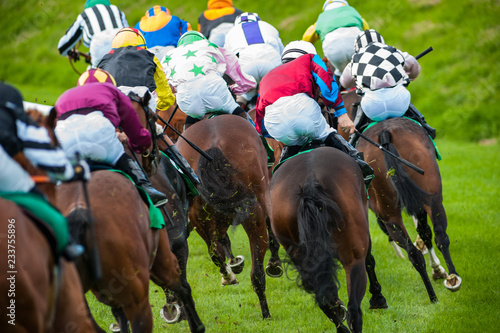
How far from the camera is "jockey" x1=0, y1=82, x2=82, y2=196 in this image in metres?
2.91

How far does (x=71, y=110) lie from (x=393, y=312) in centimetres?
366

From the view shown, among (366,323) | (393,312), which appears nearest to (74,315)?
(366,323)

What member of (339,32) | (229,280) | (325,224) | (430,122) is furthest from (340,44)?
(430,122)

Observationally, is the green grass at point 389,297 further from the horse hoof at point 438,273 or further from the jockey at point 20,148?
the jockey at point 20,148

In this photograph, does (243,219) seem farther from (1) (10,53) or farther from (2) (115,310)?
(1) (10,53)

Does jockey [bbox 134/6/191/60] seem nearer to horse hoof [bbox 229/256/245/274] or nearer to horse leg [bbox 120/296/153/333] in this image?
horse hoof [bbox 229/256/245/274]

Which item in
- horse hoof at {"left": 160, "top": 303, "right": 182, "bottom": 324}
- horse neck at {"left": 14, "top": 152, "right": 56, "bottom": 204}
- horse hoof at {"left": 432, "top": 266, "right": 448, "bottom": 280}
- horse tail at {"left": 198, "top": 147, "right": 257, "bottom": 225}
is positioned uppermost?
horse neck at {"left": 14, "top": 152, "right": 56, "bottom": 204}

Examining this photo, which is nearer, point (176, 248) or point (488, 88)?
point (176, 248)

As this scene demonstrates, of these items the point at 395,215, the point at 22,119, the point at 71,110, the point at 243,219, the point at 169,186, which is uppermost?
the point at 22,119

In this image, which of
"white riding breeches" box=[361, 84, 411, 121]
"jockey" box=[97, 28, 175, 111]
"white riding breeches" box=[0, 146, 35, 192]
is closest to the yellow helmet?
"jockey" box=[97, 28, 175, 111]

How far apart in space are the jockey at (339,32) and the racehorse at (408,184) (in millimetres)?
2359

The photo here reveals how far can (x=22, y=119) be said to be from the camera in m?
3.04

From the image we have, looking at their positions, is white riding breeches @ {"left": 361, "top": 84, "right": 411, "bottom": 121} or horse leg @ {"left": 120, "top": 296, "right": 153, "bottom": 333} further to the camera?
white riding breeches @ {"left": 361, "top": 84, "right": 411, "bottom": 121}

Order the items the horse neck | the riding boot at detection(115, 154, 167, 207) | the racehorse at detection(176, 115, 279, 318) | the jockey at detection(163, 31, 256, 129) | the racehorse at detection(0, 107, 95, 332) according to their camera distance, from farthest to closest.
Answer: the jockey at detection(163, 31, 256, 129)
the racehorse at detection(176, 115, 279, 318)
the riding boot at detection(115, 154, 167, 207)
the horse neck
the racehorse at detection(0, 107, 95, 332)
